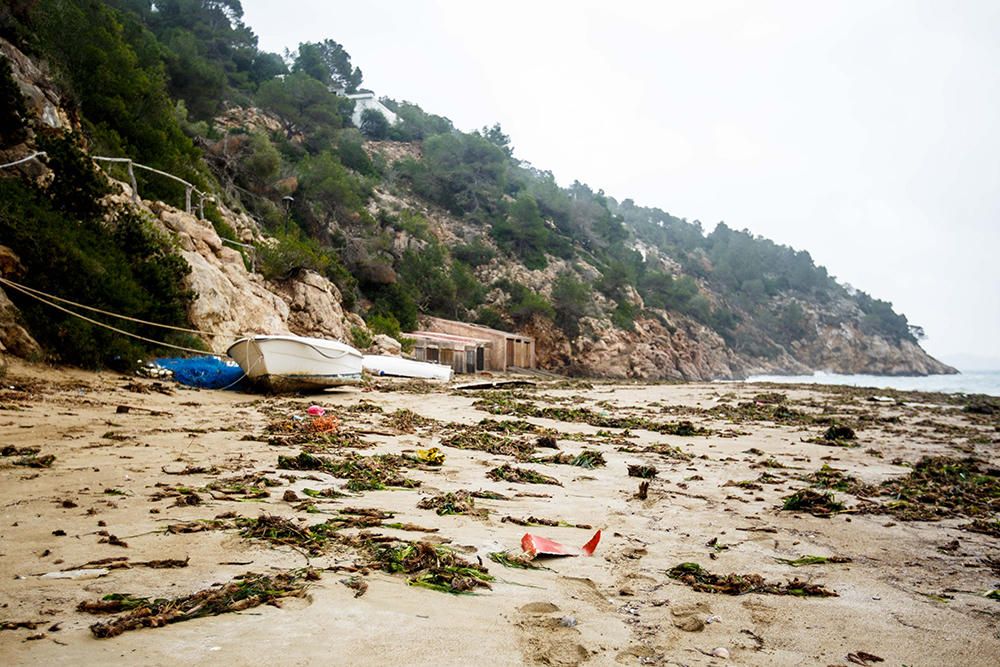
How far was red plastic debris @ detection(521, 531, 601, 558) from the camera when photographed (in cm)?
314

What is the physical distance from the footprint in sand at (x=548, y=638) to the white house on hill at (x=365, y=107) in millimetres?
63704

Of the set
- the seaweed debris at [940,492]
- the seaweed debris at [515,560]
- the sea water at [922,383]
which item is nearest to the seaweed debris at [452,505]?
the seaweed debris at [515,560]

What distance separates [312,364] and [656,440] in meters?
7.48

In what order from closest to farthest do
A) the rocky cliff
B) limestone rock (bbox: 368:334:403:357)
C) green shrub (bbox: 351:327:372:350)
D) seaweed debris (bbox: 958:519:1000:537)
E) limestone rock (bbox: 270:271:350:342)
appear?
seaweed debris (bbox: 958:519:1000:537), the rocky cliff, limestone rock (bbox: 270:271:350:342), green shrub (bbox: 351:327:372:350), limestone rock (bbox: 368:334:403:357)

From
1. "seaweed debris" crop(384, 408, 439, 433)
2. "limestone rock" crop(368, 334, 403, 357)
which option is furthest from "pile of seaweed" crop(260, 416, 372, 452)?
"limestone rock" crop(368, 334, 403, 357)

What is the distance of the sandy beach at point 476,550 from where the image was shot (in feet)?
6.73

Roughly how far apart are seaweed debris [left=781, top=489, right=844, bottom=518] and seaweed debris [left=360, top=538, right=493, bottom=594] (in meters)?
3.17

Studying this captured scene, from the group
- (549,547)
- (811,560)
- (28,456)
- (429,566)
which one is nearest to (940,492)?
(811,560)

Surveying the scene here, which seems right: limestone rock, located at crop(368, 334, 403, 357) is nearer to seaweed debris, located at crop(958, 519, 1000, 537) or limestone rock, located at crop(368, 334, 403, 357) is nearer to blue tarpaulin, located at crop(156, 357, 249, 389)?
blue tarpaulin, located at crop(156, 357, 249, 389)

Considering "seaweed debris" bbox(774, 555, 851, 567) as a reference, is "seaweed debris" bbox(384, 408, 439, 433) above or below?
above

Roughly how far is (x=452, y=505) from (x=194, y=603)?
202 cm

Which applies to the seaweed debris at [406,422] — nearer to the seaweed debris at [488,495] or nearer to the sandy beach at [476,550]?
the sandy beach at [476,550]

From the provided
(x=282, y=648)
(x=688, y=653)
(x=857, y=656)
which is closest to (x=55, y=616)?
(x=282, y=648)

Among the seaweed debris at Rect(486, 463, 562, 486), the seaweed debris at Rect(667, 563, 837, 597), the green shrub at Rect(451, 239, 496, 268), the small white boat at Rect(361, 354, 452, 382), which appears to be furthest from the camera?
the green shrub at Rect(451, 239, 496, 268)
